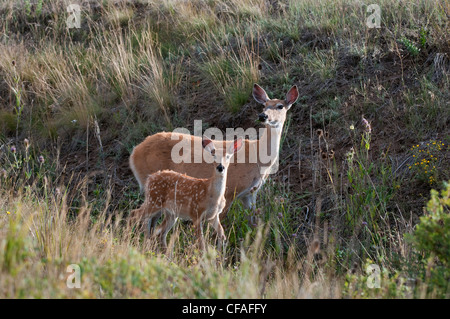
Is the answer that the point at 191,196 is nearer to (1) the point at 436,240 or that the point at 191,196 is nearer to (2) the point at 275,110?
(2) the point at 275,110

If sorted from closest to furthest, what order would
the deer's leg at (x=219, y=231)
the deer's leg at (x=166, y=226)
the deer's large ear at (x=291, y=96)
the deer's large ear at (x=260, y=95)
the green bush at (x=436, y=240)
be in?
the green bush at (x=436, y=240), the deer's leg at (x=219, y=231), the deer's leg at (x=166, y=226), the deer's large ear at (x=291, y=96), the deer's large ear at (x=260, y=95)

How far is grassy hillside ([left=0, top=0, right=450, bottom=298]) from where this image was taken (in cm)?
527

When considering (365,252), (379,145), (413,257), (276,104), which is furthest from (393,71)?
(413,257)

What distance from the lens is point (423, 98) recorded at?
7992 millimetres

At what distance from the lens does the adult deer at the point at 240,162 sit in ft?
23.6

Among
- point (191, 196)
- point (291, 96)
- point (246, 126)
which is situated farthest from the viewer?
point (246, 126)

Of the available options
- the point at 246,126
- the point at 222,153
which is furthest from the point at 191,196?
the point at 246,126

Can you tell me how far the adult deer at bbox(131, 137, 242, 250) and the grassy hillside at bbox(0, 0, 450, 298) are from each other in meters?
0.26

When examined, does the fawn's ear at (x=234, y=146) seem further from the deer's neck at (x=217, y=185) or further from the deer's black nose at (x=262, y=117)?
the deer's black nose at (x=262, y=117)

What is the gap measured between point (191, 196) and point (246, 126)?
276 cm

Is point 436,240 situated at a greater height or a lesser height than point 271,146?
lesser

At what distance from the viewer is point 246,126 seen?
29.7 ft

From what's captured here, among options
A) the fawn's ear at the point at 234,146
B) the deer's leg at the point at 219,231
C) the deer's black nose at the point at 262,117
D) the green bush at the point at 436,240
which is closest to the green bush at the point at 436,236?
the green bush at the point at 436,240

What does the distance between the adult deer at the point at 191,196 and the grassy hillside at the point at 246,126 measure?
0.87 ft
